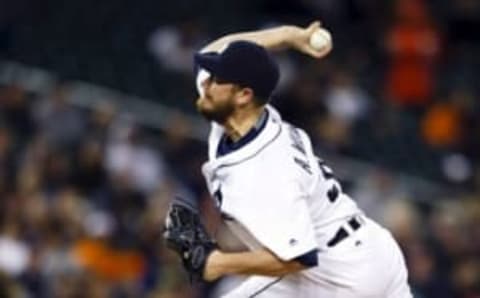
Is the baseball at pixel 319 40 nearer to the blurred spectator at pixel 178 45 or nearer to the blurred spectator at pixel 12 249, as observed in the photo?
the blurred spectator at pixel 12 249

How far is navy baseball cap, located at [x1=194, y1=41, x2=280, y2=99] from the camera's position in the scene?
9562 mm

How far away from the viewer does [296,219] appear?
9391 millimetres

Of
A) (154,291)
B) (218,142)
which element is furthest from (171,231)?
(154,291)

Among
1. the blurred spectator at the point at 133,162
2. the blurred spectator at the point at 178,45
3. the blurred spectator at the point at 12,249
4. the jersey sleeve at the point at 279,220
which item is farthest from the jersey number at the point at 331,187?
the blurred spectator at the point at 178,45

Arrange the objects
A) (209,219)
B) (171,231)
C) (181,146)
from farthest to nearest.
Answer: (181,146)
(209,219)
(171,231)

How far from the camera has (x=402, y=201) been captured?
18219 millimetres

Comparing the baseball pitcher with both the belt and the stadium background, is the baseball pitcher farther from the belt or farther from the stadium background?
the stadium background

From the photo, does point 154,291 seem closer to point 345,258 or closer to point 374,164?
point 374,164

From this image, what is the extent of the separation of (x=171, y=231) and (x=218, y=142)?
0.50 m

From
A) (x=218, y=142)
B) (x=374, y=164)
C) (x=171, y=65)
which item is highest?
(x=218, y=142)

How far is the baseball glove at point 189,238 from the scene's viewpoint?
9492 mm

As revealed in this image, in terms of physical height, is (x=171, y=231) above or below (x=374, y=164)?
above

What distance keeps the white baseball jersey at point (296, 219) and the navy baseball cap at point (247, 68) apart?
0.68 feet

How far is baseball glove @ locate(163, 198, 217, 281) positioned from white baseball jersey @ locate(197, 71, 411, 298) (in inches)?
5.4
